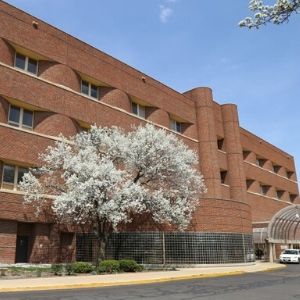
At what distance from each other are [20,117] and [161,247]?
12.7 meters

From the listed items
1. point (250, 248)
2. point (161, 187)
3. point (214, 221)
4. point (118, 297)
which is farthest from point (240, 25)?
point (250, 248)

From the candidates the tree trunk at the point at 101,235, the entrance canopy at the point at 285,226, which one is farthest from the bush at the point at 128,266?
the entrance canopy at the point at 285,226

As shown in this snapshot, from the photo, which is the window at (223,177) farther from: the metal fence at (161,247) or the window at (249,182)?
the metal fence at (161,247)

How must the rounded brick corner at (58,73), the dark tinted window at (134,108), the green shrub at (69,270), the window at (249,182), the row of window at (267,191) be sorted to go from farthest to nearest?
the row of window at (267,191) → the window at (249,182) → the dark tinted window at (134,108) → the rounded brick corner at (58,73) → the green shrub at (69,270)

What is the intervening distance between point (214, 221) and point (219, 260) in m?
2.89

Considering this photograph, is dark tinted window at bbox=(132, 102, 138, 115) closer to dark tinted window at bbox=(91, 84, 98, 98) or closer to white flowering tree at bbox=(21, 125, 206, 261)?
dark tinted window at bbox=(91, 84, 98, 98)

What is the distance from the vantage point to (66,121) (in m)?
30.8

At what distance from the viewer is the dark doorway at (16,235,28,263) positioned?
26.5m

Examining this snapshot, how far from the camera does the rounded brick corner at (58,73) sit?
3081 centimetres

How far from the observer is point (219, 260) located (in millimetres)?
28938

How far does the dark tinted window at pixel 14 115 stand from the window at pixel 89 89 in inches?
259

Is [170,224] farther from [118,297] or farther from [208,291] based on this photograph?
[118,297]

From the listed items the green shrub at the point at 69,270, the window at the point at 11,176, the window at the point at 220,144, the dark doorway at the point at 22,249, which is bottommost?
the green shrub at the point at 69,270

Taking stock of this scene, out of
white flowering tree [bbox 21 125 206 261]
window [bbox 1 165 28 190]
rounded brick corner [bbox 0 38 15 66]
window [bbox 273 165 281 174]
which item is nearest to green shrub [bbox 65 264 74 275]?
white flowering tree [bbox 21 125 206 261]
